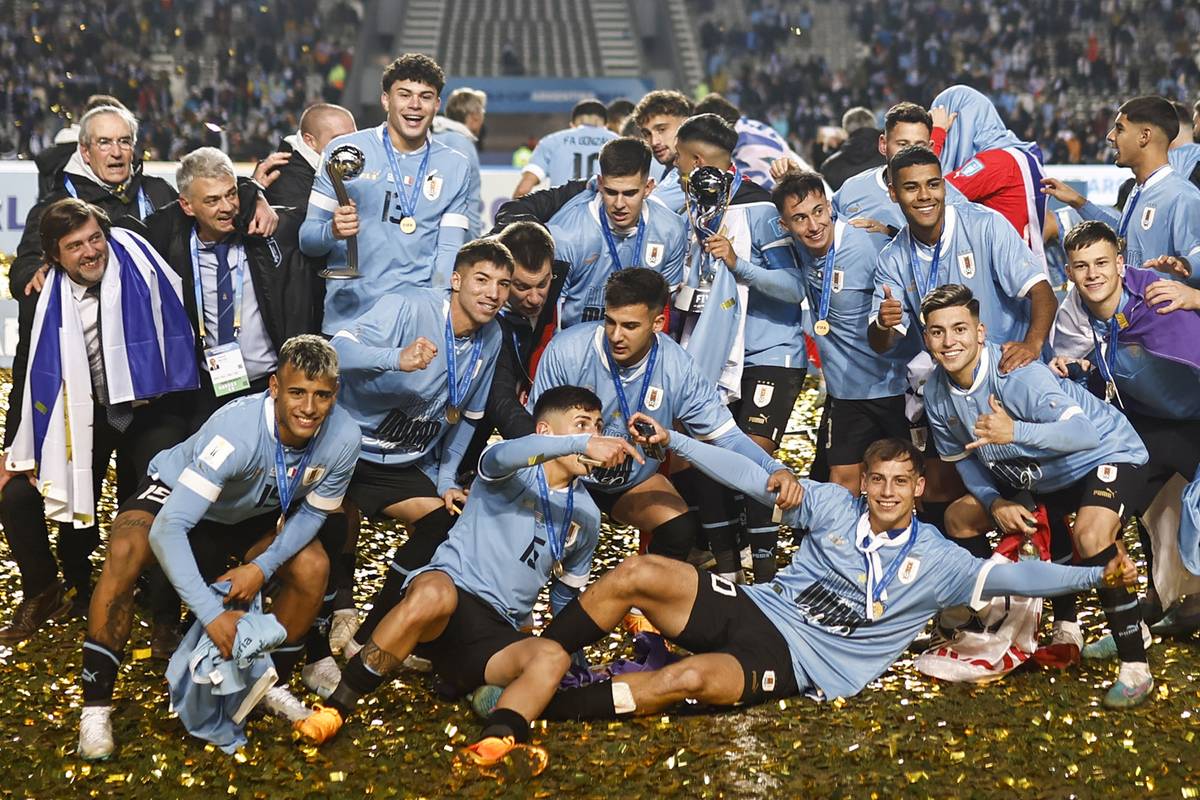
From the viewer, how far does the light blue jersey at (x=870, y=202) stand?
21.6 feet

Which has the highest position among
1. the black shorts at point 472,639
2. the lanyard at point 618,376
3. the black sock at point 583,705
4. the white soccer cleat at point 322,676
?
the lanyard at point 618,376

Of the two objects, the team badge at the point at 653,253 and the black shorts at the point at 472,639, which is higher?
the team badge at the point at 653,253

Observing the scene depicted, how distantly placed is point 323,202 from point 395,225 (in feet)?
1.14

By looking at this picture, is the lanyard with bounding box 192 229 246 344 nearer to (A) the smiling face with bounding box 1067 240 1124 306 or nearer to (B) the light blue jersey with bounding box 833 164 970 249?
(B) the light blue jersey with bounding box 833 164 970 249

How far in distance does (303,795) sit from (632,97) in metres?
21.0

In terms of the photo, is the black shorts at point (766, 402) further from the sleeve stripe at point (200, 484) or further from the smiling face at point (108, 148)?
the smiling face at point (108, 148)

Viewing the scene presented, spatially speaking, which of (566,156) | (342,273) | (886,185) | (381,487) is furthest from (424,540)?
(566,156)

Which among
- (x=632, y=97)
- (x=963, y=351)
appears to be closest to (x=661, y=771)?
(x=963, y=351)

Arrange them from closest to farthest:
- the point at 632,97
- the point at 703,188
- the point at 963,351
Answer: the point at 963,351, the point at 703,188, the point at 632,97

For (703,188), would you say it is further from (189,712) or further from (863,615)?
(189,712)

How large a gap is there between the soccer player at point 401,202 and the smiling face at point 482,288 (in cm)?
79

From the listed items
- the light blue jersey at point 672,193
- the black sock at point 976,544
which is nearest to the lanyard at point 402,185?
the light blue jersey at point 672,193

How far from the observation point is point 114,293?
17.6 feet

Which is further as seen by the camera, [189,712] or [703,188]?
[703,188]
